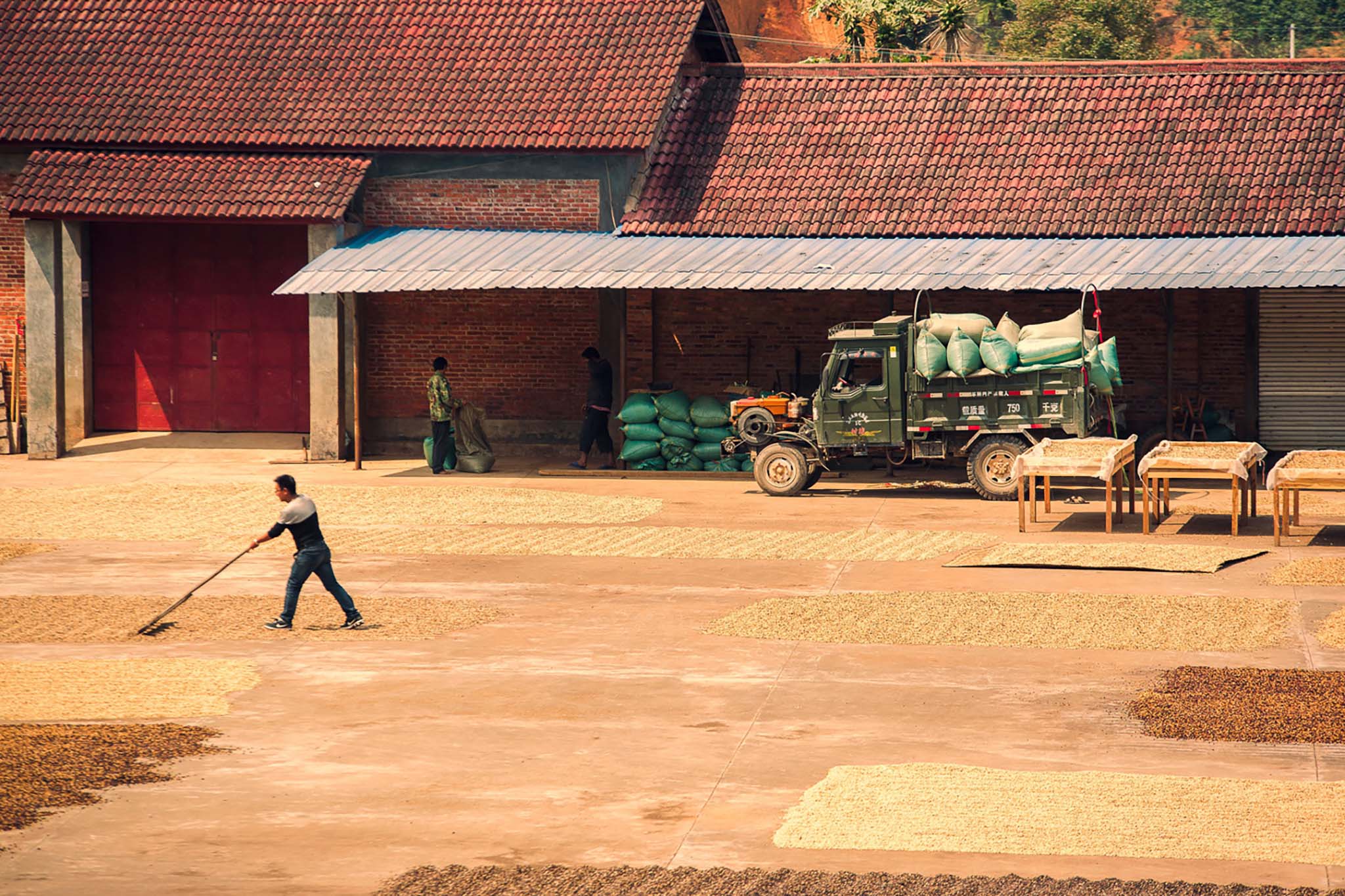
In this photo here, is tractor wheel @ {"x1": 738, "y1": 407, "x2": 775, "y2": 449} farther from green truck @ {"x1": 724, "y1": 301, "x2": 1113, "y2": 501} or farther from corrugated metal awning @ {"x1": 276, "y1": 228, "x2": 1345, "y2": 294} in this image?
corrugated metal awning @ {"x1": 276, "y1": 228, "x2": 1345, "y2": 294}

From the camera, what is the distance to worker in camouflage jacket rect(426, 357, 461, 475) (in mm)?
26109

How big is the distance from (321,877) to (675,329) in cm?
2050

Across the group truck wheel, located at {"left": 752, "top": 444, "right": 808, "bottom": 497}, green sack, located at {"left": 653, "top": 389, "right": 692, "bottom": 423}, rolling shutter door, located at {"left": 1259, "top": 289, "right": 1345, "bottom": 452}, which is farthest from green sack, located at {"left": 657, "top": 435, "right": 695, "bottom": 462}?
rolling shutter door, located at {"left": 1259, "top": 289, "right": 1345, "bottom": 452}

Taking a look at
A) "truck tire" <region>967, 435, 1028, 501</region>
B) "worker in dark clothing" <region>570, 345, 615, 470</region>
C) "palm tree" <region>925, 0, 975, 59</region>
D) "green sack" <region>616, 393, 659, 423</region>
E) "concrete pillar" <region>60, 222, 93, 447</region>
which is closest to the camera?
"truck tire" <region>967, 435, 1028, 501</region>

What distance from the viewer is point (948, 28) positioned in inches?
1704

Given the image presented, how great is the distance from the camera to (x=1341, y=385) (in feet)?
83.9

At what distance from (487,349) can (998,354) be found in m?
9.75

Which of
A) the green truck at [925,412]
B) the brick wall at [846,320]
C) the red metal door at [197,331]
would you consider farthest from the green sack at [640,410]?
the red metal door at [197,331]

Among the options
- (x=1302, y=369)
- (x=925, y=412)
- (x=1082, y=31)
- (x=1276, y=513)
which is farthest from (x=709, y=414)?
(x=1082, y=31)

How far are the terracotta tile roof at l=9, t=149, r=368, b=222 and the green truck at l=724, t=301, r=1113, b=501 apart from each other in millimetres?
8751

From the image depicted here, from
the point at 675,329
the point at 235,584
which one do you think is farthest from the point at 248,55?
the point at 235,584

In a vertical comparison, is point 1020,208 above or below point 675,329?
above

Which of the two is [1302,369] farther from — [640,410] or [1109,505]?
[640,410]

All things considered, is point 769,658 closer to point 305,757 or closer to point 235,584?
point 305,757
